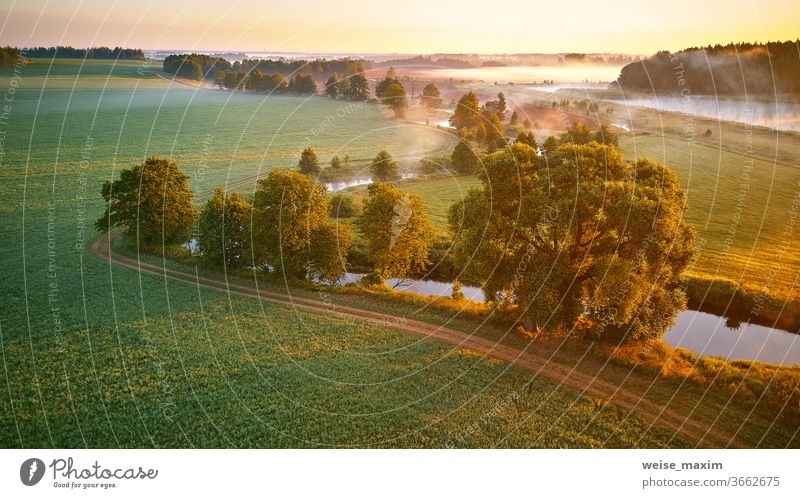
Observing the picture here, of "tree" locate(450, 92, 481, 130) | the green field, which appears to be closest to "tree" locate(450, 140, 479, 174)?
"tree" locate(450, 92, 481, 130)

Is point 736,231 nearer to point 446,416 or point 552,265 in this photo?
point 552,265

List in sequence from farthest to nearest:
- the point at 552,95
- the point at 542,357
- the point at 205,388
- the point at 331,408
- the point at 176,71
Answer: the point at 176,71
the point at 552,95
the point at 542,357
the point at 205,388
the point at 331,408

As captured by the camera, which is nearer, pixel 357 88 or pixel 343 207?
pixel 343 207

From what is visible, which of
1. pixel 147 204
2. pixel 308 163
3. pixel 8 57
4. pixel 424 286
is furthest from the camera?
pixel 308 163

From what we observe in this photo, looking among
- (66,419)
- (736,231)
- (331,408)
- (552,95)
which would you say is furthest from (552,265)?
(552,95)

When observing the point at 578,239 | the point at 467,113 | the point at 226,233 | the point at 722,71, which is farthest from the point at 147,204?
the point at 722,71

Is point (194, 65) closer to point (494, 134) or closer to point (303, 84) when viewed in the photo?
point (303, 84)
